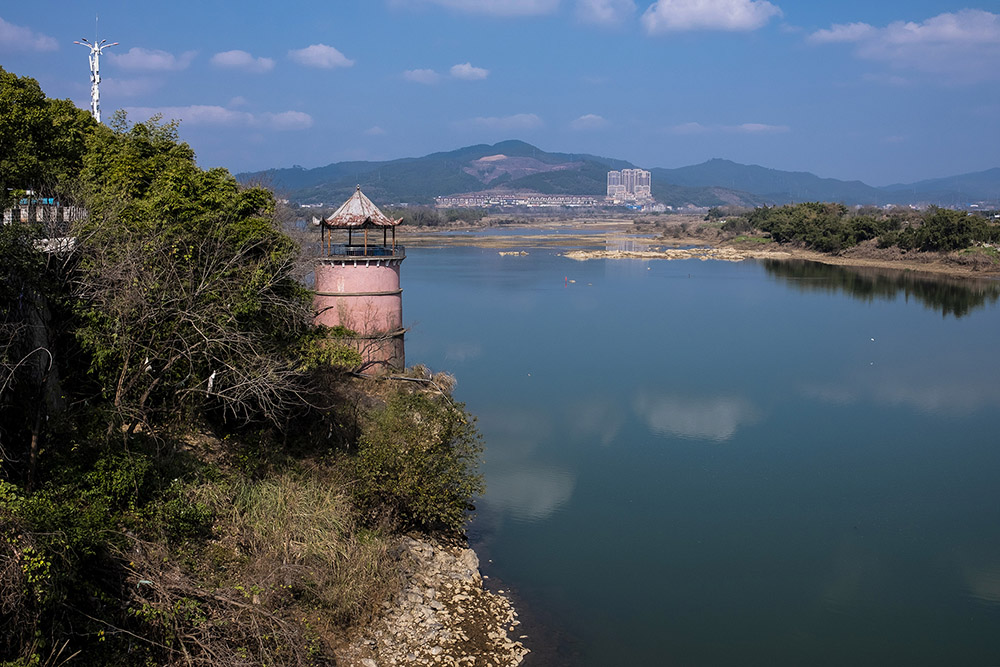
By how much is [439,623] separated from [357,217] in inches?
367

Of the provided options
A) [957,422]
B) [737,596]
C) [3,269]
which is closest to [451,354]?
[957,422]

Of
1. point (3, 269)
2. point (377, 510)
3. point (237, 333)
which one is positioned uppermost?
point (3, 269)

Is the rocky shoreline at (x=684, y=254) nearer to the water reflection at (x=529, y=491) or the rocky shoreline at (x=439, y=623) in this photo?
the water reflection at (x=529, y=491)

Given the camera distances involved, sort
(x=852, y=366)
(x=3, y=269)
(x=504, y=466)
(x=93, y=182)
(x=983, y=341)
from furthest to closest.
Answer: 1. (x=983, y=341)
2. (x=852, y=366)
3. (x=504, y=466)
4. (x=93, y=182)
5. (x=3, y=269)

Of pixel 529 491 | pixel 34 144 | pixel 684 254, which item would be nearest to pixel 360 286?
pixel 529 491

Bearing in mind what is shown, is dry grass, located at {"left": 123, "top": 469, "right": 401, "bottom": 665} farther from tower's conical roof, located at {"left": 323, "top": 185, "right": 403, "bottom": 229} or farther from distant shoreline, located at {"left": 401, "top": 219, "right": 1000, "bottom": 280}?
distant shoreline, located at {"left": 401, "top": 219, "right": 1000, "bottom": 280}

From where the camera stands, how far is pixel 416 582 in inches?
409

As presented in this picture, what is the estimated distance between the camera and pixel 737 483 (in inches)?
602

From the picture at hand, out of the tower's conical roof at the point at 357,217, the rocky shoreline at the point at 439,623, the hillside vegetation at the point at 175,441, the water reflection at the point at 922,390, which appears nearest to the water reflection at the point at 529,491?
the hillside vegetation at the point at 175,441

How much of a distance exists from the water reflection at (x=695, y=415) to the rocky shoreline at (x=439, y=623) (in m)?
8.26

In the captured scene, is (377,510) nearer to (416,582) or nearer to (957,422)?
(416,582)

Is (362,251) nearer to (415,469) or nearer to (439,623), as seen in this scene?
(415,469)

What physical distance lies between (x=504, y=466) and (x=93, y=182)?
26.6 ft

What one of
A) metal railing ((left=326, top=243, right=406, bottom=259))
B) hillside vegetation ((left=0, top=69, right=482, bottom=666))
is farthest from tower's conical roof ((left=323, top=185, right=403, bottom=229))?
hillside vegetation ((left=0, top=69, right=482, bottom=666))
